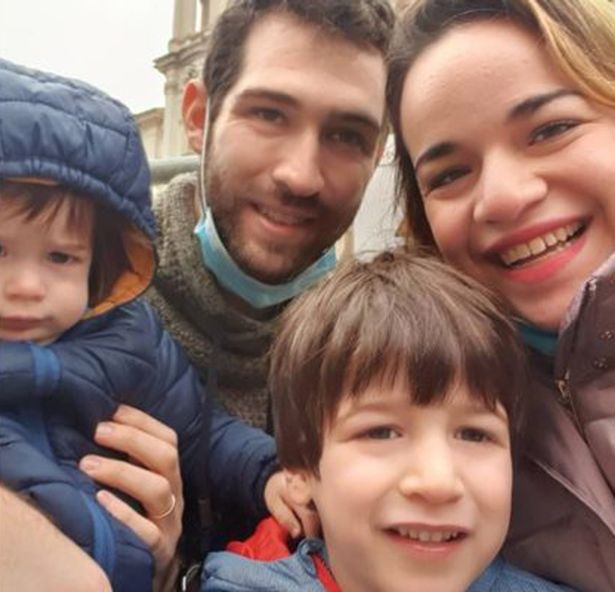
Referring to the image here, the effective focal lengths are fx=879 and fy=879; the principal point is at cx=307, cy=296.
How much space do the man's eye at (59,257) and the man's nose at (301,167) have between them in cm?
58

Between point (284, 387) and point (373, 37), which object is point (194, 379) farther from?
point (373, 37)

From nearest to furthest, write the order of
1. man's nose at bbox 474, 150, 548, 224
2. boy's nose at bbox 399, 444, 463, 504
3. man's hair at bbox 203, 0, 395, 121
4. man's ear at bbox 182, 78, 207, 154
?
boy's nose at bbox 399, 444, 463, 504 → man's nose at bbox 474, 150, 548, 224 → man's hair at bbox 203, 0, 395, 121 → man's ear at bbox 182, 78, 207, 154

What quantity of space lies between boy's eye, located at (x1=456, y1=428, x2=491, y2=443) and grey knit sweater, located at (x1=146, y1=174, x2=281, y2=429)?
0.68m

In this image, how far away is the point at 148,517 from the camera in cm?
124

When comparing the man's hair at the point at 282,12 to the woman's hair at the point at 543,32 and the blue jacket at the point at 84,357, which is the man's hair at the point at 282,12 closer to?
the woman's hair at the point at 543,32

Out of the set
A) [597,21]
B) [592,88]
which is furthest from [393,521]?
[597,21]

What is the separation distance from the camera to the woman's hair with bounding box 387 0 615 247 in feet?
3.88

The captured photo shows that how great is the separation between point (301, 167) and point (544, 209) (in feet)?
1.98

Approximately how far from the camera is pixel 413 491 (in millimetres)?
951

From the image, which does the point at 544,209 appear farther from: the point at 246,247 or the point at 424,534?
the point at 246,247

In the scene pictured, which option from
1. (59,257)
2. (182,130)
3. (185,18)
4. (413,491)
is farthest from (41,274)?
(185,18)

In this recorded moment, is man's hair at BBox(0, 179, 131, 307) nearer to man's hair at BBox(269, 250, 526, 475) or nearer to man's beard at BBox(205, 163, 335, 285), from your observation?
man's hair at BBox(269, 250, 526, 475)

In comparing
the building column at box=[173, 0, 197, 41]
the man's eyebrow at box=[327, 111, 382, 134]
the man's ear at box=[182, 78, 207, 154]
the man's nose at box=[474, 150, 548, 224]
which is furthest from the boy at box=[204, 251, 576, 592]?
the building column at box=[173, 0, 197, 41]

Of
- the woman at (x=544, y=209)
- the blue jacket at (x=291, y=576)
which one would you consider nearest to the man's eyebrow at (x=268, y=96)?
the woman at (x=544, y=209)
